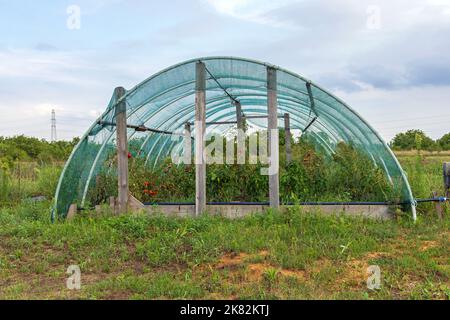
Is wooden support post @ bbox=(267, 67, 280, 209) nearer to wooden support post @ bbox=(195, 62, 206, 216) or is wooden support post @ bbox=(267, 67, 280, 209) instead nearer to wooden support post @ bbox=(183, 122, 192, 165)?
wooden support post @ bbox=(195, 62, 206, 216)

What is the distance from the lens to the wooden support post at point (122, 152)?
8.34 meters

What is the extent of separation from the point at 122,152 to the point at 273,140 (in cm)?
282

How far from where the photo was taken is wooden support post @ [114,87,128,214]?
8.34 metres

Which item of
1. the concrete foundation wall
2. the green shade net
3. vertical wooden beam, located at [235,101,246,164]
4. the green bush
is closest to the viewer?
the concrete foundation wall

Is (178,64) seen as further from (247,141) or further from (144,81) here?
(247,141)

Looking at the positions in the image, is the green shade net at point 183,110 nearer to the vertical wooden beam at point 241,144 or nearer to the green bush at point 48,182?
the vertical wooden beam at point 241,144

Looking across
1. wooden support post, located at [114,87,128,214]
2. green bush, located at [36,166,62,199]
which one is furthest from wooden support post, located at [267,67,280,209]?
green bush, located at [36,166,62,199]

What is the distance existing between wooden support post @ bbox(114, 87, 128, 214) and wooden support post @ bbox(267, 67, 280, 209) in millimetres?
2693

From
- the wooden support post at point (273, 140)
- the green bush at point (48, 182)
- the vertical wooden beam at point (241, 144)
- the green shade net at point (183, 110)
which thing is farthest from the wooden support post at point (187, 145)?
the wooden support post at point (273, 140)

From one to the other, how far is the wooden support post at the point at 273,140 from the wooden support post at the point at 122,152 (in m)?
2.69

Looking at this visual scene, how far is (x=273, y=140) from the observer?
26.6ft

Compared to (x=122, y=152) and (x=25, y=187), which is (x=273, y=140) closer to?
(x=122, y=152)
